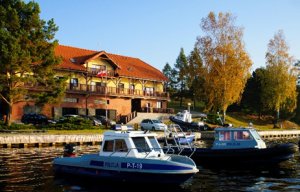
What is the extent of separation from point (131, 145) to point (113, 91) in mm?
44498

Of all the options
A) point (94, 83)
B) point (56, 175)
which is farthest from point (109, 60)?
point (56, 175)

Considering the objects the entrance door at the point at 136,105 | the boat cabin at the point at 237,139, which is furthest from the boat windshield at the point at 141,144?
the entrance door at the point at 136,105

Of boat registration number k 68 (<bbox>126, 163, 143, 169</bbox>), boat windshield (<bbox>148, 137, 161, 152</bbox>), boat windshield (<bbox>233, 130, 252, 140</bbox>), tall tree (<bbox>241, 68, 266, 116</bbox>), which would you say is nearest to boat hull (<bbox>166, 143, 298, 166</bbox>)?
boat windshield (<bbox>233, 130, 252, 140</bbox>)

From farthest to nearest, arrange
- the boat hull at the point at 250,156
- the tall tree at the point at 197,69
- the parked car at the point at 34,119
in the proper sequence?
the tall tree at the point at 197,69 → the parked car at the point at 34,119 → the boat hull at the point at 250,156

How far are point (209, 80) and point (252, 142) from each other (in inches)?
1357

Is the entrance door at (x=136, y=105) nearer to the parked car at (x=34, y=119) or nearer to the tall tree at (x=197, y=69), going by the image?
the tall tree at (x=197, y=69)

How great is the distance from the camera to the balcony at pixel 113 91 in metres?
58.7

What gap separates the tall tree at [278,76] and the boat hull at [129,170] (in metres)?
56.2

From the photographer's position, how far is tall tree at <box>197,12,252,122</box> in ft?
194

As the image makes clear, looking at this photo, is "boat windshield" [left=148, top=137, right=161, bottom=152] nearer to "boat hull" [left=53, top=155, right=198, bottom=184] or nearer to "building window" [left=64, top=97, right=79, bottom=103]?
"boat hull" [left=53, top=155, right=198, bottom=184]

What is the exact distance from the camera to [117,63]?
68.8 metres

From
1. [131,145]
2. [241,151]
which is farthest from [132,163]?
[241,151]

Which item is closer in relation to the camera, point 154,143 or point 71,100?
point 154,143

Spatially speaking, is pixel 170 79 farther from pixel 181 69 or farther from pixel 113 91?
pixel 113 91
